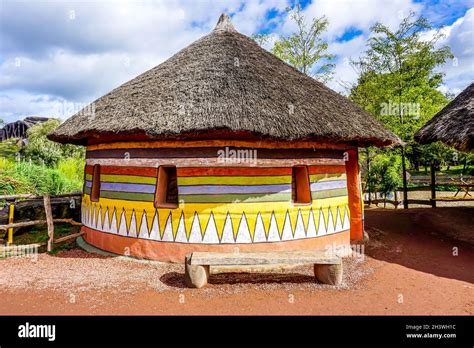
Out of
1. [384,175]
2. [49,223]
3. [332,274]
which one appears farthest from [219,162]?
[384,175]

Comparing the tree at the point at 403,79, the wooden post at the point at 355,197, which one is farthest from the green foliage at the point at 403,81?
the wooden post at the point at 355,197

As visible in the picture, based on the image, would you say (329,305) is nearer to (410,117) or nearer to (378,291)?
(378,291)

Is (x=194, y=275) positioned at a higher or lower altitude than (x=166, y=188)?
lower

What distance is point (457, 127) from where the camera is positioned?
872cm

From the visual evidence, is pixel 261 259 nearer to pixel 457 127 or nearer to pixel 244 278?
pixel 244 278

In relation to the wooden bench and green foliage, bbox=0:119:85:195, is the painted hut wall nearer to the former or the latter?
the wooden bench

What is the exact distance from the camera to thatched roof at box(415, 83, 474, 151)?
8.17 m

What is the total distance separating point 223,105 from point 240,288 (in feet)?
11.6

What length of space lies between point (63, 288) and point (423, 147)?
2264cm

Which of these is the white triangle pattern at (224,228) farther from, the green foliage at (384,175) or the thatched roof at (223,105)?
the green foliage at (384,175)

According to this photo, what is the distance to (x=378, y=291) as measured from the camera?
556cm

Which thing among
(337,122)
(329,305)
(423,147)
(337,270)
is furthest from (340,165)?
(423,147)

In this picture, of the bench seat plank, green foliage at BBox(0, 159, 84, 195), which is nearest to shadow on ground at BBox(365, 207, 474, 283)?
the bench seat plank
